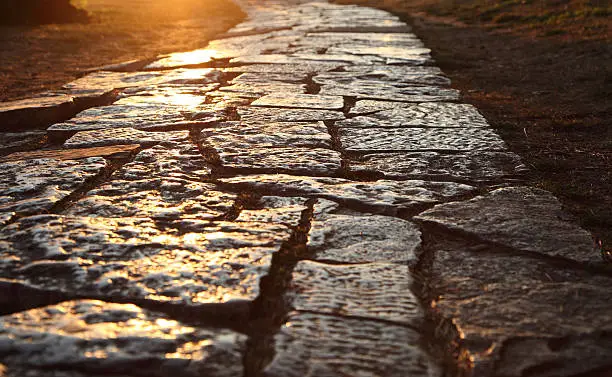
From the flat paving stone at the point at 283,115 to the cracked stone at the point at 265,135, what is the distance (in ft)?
0.28

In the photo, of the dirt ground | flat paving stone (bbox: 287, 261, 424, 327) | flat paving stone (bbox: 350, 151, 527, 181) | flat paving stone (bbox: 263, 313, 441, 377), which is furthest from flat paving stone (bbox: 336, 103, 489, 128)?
the dirt ground

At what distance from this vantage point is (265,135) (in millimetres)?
2914

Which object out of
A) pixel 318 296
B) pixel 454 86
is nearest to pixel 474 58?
pixel 454 86

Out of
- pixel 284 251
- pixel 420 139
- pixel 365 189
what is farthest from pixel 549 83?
pixel 284 251

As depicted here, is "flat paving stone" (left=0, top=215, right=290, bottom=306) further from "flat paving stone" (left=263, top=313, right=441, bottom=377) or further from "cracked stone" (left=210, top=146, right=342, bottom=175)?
"cracked stone" (left=210, top=146, right=342, bottom=175)

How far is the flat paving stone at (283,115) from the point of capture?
10.6ft

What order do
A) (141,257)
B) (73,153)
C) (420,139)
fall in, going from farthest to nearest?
1. (420,139)
2. (73,153)
3. (141,257)

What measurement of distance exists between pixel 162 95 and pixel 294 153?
56.3 inches

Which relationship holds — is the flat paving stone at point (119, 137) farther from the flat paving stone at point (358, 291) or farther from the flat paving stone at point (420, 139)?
the flat paving stone at point (358, 291)

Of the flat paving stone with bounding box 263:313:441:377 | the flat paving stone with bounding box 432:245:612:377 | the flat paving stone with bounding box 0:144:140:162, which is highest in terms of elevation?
the flat paving stone with bounding box 0:144:140:162

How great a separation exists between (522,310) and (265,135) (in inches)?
65.0

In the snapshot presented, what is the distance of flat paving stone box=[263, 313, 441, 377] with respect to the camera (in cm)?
126

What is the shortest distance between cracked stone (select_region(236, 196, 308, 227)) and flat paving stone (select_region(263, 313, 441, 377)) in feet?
1.78

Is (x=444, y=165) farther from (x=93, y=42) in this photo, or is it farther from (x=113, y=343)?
(x=93, y=42)
